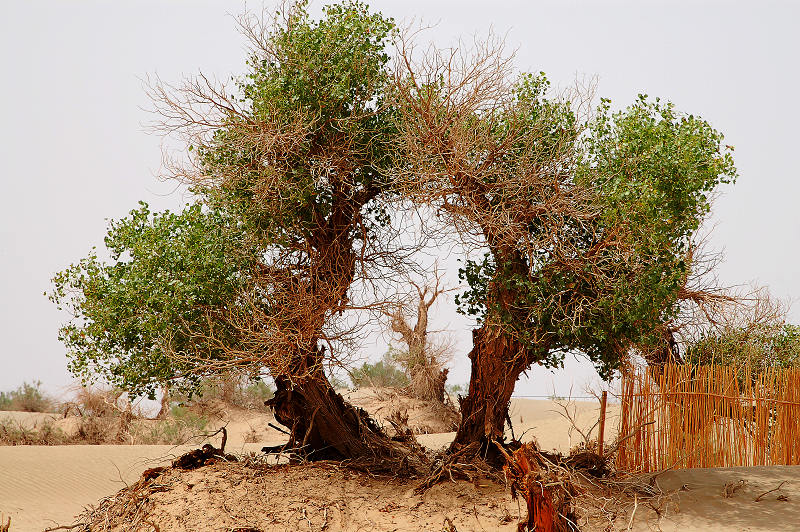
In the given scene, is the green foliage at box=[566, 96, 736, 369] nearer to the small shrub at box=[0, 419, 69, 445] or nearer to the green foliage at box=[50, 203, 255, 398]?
the green foliage at box=[50, 203, 255, 398]

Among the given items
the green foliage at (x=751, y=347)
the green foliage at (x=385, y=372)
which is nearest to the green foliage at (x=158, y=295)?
the green foliage at (x=751, y=347)

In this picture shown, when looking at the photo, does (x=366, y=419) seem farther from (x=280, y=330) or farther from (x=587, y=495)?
(x=587, y=495)

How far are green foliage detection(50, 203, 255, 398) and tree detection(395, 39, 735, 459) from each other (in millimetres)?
2639

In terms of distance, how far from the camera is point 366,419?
1145 centimetres

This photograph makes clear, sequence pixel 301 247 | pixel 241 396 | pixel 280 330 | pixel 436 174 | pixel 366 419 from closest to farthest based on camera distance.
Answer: pixel 436 174 → pixel 280 330 → pixel 301 247 → pixel 366 419 → pixel 241 396

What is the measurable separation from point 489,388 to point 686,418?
3.17 meters

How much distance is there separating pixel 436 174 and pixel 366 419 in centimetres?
439

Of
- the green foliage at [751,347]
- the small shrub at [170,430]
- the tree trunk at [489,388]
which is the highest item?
the green foliage at [751,347]

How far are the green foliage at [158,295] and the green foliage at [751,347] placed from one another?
391 inches

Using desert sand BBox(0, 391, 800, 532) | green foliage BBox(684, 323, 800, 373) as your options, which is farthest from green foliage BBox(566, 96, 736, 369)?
green foliage BBox(684, 323, 800, 373)

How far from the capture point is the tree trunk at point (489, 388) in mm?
10117

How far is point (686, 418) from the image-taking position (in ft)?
36.4

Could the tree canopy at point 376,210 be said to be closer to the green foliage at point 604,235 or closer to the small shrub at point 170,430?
the green foliage at point 604,235

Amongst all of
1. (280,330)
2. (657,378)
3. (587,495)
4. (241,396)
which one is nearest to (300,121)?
(280,330)
